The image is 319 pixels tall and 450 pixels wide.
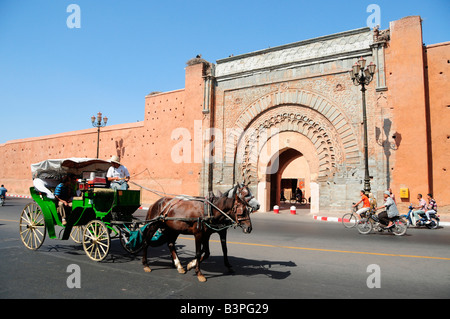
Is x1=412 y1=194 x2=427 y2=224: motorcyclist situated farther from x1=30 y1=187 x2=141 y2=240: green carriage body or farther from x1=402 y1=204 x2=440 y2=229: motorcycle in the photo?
x1=30 y1=187 x2=141 y2=240: green carriage body

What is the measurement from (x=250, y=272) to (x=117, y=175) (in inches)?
150

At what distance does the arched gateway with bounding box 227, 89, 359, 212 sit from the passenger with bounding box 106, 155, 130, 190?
10754 millimetres

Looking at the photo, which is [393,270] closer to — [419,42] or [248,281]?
[248,281]

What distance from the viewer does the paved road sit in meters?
3.79

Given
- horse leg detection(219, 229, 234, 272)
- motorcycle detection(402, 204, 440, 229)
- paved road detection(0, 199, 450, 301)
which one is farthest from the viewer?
motorcycle detection(402, 204, 440, 229)

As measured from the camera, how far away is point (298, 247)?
691 centimetres

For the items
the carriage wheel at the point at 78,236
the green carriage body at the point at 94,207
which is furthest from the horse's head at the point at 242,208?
the carriage wheel at the point at 78,236

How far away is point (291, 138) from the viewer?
1614 centimetres

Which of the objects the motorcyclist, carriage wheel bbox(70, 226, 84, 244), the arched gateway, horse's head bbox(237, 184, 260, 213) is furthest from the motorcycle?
carriage wheel bbox(70, 226, 84, 244)

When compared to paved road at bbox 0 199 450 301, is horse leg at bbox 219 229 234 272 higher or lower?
higher

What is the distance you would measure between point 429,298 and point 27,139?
1378 inches

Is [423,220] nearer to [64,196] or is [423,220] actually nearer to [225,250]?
[225,250]

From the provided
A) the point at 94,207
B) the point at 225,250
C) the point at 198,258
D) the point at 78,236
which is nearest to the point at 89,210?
the point at 94,207

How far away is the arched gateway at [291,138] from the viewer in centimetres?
1473
